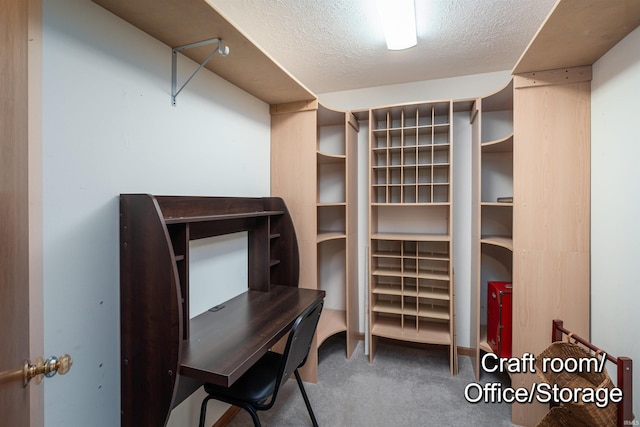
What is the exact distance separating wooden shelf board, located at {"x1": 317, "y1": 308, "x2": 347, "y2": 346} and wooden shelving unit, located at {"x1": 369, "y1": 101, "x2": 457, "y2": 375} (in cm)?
28

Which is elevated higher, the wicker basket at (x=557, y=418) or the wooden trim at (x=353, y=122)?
the wooden trim at (x=353, y=122)

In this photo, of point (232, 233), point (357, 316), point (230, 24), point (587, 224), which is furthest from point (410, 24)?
point (357, 316)

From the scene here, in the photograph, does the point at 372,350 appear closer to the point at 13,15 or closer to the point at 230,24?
the point at 230,24

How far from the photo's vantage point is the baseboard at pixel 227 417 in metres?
1.85

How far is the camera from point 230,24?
1.33m

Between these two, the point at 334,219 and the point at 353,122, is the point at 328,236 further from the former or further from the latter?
the point at 353,122

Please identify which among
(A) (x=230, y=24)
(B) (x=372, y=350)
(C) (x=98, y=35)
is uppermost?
(A) (x=230, y=24)

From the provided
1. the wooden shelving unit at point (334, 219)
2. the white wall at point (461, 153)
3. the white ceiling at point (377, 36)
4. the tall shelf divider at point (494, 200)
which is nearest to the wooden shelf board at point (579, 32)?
the white ceiling at point (377, 36)

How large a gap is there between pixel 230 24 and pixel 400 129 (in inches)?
63.3

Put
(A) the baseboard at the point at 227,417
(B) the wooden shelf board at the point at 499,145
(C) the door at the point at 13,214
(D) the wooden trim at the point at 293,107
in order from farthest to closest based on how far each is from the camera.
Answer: (D) the wooden trim at the point at 293,107 → (B) the wooden shelf board at the point at 499,145 → (A) the baseboard at the point at 227,417 → (C) the door at the point at 13,214

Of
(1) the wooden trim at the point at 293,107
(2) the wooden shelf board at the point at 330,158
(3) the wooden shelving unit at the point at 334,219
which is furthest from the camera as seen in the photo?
(3) the wooden shelving unit at the point at 334,219

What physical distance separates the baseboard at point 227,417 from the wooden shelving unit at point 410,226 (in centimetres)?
120

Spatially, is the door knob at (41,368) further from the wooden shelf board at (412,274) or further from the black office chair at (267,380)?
the wooden shelf board at (412,274)

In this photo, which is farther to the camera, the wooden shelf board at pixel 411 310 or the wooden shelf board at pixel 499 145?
the wooden shelf board at pixel 411 310
